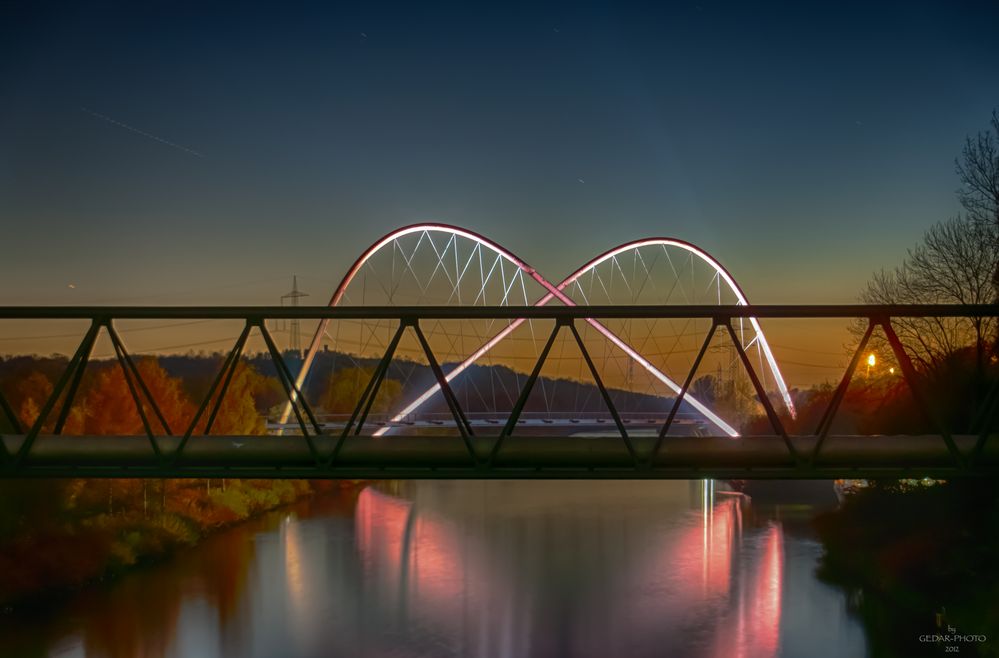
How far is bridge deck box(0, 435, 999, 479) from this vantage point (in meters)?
16.5

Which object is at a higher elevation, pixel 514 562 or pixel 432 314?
pixel 432 314

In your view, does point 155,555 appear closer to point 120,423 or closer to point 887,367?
point 120,423

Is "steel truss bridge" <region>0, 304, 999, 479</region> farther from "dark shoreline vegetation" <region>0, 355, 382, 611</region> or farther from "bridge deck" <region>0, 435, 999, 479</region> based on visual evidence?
"dark shoreline vegetation" <region>0, 355, 382, 611</region>

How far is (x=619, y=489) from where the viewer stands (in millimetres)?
94500

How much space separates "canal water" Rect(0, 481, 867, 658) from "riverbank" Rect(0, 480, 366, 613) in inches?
46.4

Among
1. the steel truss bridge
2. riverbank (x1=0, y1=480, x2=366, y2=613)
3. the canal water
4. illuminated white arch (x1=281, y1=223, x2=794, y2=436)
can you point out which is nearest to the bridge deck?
the steel truss bridge

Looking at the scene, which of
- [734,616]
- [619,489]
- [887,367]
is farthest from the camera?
[619,489]

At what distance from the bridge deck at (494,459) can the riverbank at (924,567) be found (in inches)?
851

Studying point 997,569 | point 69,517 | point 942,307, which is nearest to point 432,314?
point 942,307

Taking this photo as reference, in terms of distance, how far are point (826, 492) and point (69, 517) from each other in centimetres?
5625

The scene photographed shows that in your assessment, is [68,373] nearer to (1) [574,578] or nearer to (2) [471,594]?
(2) [471,594]

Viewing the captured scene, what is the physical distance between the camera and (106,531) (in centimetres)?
4984

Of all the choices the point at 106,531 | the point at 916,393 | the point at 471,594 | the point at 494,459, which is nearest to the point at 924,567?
the point at 471,594

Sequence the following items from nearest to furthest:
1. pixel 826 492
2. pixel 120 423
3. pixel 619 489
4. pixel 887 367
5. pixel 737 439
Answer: pixel 737 439, pixel 887 367, pixel 120 423, pixel 826 492, pixel 619 489
